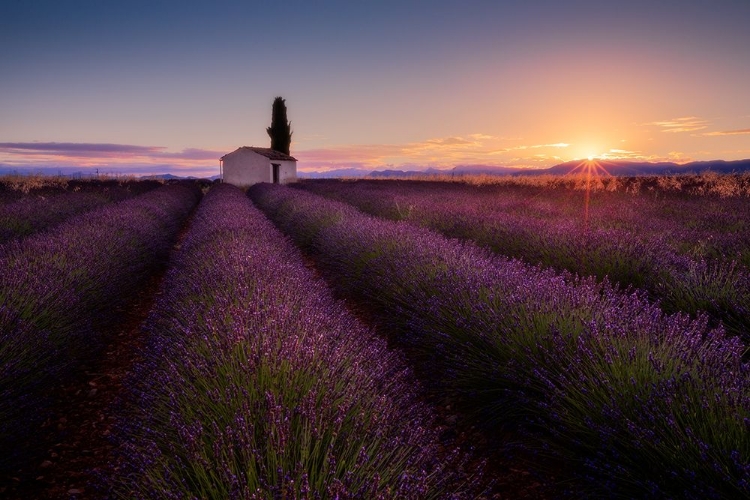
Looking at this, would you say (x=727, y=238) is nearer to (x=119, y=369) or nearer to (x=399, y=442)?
(x=399, y=442)

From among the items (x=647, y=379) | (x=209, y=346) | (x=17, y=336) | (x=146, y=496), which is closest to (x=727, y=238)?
(x=647, y=379)

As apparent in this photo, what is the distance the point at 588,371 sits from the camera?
2107 mm

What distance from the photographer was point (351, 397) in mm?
1741

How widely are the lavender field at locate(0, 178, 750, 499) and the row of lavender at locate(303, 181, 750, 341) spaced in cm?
4

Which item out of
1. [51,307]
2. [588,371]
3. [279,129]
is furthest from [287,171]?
[588,371]

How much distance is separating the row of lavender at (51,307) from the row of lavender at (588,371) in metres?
2.43

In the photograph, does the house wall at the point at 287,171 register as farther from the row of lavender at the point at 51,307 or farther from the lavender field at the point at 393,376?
the lavender field at the point at 393,376

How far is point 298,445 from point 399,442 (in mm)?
347

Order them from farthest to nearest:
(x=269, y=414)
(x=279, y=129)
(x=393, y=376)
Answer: (x=279, y=129) → (x=393, y=376) → (x=269, y=414)

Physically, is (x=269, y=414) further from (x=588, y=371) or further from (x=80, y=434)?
(x=80, y=434)

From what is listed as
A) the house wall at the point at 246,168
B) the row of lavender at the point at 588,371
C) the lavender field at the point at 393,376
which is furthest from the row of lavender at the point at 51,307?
the house wall at the point at 246,168

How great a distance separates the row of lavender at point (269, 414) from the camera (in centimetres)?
133

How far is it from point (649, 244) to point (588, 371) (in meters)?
3.61

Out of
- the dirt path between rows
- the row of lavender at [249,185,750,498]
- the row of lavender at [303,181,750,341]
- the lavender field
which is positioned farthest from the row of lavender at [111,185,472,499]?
the row of lavender at [303,181,750,341]
